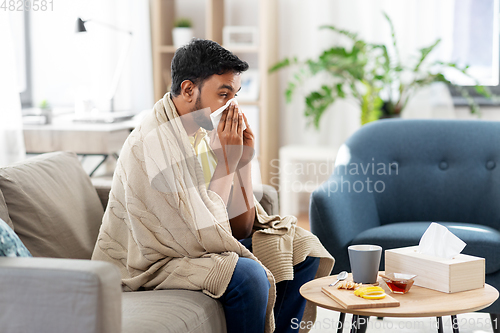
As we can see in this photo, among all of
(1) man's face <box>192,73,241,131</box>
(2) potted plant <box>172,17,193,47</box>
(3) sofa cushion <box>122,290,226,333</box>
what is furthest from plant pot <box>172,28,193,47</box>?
(3) sofa cushion <box>122,290,226,333</box>

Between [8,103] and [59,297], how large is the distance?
1.33 meters

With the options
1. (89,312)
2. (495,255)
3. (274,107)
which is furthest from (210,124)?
(274,107)

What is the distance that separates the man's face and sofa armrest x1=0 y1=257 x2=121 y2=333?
62 centimetres

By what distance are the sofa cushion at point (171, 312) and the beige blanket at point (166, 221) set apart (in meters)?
0.04

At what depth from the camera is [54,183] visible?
65.1 inches

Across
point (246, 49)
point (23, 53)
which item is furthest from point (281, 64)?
point (23, 53)

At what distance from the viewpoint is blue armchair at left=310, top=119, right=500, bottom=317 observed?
2.19m

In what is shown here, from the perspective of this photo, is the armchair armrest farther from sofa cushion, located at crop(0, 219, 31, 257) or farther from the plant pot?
the plant pot

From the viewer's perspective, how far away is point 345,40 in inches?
147

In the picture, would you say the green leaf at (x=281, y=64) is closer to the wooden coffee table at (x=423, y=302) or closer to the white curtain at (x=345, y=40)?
the white curtain at (x=345, y=40)

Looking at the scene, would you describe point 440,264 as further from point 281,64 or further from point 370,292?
point 281,64

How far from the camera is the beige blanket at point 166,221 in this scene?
55.6 inches

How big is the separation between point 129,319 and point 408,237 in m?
1.11

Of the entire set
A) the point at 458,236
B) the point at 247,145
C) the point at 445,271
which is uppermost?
the point at 247,145
